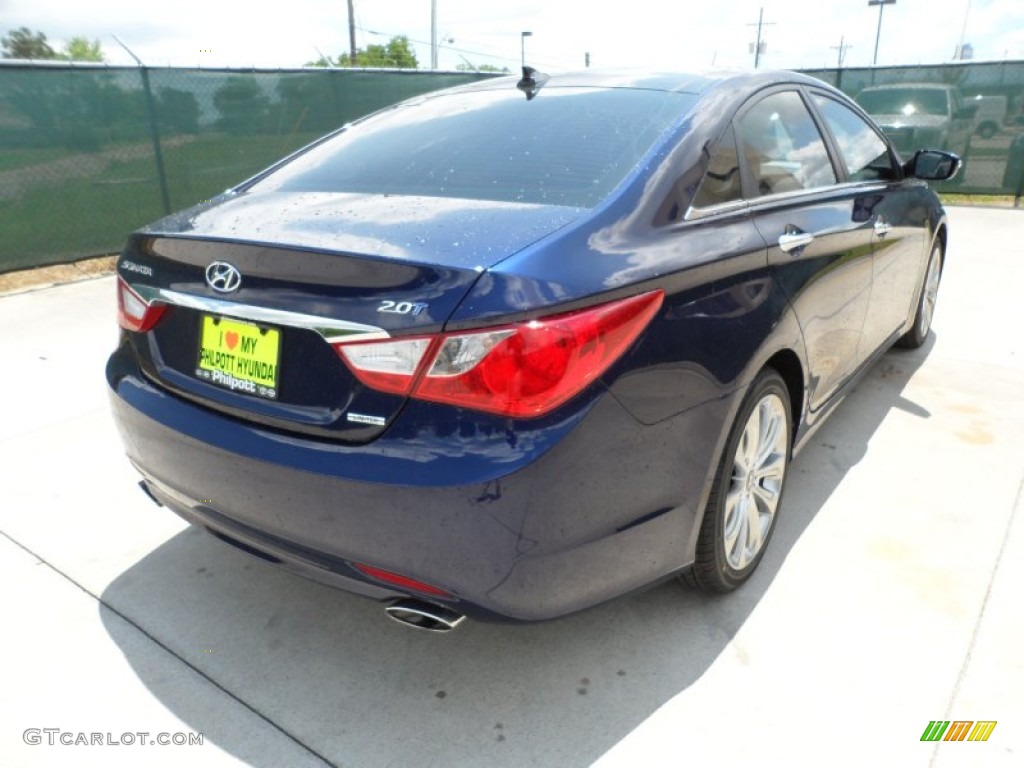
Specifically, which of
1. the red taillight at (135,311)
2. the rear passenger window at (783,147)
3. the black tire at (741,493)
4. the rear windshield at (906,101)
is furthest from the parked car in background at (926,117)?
the red taillight at (135,311)

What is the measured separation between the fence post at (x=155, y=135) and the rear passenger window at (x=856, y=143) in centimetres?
680

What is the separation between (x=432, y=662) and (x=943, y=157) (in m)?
3.41

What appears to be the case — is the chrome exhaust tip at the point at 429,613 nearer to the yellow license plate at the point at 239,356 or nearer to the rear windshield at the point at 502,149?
the yellow license plate at the point at 239,356

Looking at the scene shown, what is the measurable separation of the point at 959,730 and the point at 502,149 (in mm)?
1995

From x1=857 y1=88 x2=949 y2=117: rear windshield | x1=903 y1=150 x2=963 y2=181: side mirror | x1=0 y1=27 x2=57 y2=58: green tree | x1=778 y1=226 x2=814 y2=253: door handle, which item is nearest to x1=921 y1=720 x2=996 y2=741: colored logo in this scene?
x1=778 y1=226 x2=814 y2=253: door handle

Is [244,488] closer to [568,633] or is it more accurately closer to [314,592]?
[314,592]

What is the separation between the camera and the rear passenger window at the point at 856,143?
3463 mm

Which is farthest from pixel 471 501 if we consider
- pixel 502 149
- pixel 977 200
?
pixel 977 200

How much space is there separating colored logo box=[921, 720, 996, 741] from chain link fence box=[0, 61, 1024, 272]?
299 inches

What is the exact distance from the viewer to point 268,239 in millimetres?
2006

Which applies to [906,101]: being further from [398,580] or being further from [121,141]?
[398,580]

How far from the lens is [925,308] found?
16.1 feet

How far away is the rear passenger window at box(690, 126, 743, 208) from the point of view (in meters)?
2.28

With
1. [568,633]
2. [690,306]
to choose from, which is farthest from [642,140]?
[568,633]
